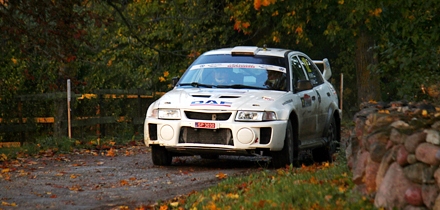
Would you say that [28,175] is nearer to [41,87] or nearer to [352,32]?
[41,87]

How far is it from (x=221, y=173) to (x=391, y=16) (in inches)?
Answer: 723

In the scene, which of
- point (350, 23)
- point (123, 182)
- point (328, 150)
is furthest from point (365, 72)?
point (123, 182)

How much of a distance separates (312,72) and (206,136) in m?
3.60

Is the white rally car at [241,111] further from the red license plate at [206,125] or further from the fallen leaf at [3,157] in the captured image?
the fallen leaf at [3,157]

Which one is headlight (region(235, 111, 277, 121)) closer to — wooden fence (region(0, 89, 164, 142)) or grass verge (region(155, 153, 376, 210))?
grass verge (region(155, 153, 376, 210))

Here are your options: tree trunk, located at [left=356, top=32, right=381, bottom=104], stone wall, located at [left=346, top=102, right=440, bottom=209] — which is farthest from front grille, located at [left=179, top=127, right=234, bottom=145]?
tree trunk, located at [left=356, top=32, right=381, bottom=104]

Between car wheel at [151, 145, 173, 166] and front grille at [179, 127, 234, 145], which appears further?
car wheel at [151, 145, 173, 166]

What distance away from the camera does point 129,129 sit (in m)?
26.3

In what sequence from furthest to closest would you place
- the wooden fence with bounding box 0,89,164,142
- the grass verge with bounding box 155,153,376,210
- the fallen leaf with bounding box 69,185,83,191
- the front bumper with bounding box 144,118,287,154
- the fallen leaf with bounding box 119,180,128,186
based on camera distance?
the wooden fence with bounding box 0,89,164,142, the front bumper with bounding box 144,118,287,154, the fallen leaf with bounding box 119,180,128,186, the fallen leaf with bounding box 69,185,83,191, the grass verge with bounding box 155,153,376,210

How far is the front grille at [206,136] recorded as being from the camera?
44.9 feet

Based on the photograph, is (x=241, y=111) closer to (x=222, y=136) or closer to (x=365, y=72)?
(x=222, y=136)

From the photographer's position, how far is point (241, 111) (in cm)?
1365

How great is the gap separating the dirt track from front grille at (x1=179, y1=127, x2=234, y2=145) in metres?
0.42

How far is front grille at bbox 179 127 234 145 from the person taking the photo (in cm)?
1370
